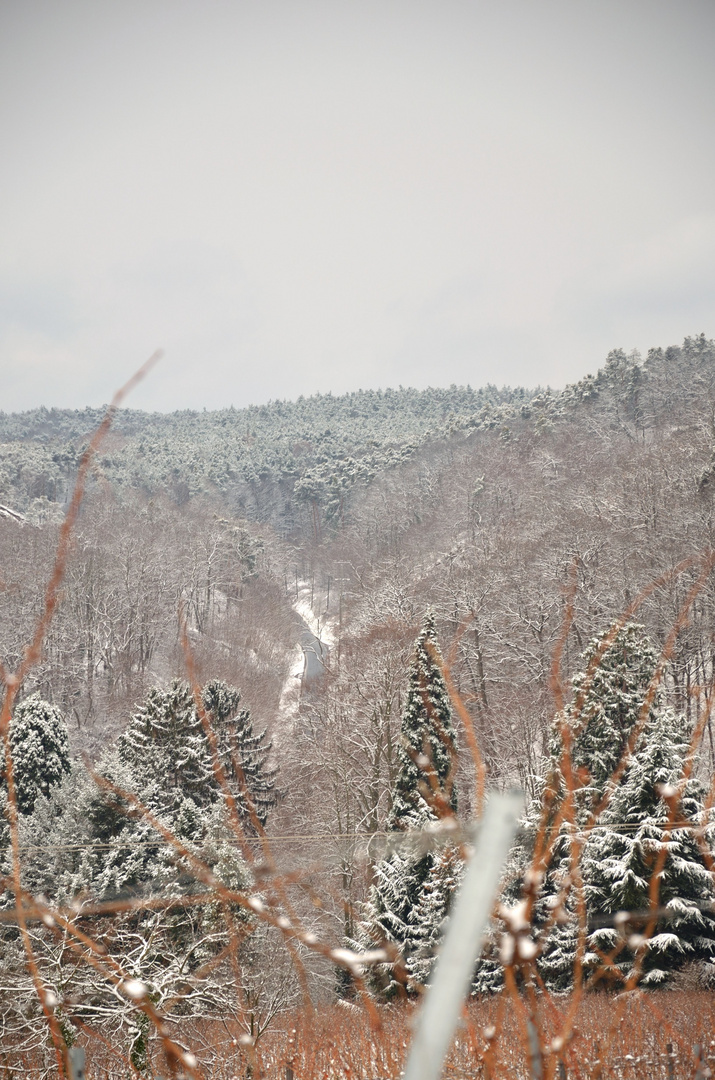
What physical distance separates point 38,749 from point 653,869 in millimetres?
21122

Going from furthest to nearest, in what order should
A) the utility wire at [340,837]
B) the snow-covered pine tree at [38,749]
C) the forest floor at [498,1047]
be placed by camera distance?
the snow-covered pine tree at [38,749], the forest floor at [498,1047], the utility wire at [340,837]

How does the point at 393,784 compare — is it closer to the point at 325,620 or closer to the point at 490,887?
the point at 490,887

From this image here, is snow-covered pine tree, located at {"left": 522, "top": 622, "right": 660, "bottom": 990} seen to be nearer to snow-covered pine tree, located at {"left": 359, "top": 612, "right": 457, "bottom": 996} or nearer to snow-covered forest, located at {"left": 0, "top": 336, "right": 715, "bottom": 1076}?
snow-covered forest, located at {"left": 0, "top": 336, "right": 715, "bottom": 1076}

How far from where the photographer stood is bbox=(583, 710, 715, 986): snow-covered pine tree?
11.0m

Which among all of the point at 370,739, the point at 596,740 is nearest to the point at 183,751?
the point at 370,739

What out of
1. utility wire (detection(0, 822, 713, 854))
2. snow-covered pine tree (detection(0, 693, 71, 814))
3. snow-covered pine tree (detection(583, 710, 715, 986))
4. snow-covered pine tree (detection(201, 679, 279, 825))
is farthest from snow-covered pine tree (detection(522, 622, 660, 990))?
snow-covered pine tree (detection(0, 693, 71, 814))

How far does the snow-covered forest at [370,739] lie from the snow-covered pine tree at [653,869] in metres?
0.07

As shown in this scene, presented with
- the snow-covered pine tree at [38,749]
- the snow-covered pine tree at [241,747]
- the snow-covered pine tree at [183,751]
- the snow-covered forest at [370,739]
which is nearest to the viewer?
the snow-covered forest at [370,739]

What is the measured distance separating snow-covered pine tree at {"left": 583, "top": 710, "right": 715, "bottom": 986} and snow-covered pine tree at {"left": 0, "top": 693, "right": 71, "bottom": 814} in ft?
61.3

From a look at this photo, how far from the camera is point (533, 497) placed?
45875 millimetres

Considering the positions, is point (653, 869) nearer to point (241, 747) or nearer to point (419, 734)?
point (419, 734)

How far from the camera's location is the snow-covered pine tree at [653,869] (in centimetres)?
1102

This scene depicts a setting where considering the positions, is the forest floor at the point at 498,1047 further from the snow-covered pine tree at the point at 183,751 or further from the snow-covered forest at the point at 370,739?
the snow-covered pine tree at the point at 183,751

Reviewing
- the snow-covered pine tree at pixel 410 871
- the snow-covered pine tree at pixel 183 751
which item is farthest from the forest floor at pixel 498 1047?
the snow-covered pine tree at pixel 183 751
